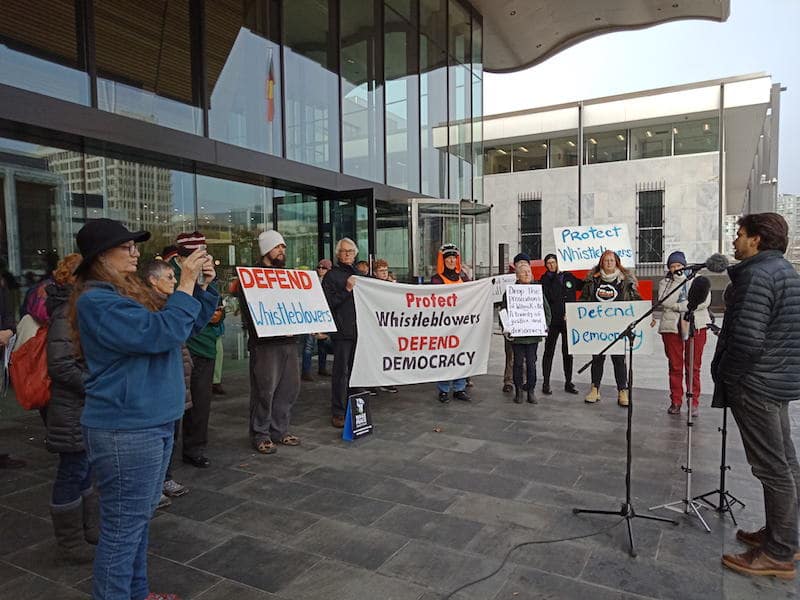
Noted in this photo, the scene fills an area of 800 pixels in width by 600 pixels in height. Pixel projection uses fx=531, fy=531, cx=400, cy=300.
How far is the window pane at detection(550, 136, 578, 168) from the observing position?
32125 millimetres

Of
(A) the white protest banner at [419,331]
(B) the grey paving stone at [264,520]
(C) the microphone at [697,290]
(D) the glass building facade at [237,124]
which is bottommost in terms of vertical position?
(B) the grey paving stone at [264,520]

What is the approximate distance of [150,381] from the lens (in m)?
2.31

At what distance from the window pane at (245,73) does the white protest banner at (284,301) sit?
163 inches

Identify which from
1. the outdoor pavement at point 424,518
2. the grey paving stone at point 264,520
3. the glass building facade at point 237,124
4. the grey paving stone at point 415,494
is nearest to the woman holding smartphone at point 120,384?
the outdoor pavement at point 424,518

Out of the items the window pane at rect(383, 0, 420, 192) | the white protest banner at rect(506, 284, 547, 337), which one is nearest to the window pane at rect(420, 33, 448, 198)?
the window pane at rect(383, 0, 420, 192)

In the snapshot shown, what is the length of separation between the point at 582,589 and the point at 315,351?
7015 mm

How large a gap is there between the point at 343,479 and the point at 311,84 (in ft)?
27.4

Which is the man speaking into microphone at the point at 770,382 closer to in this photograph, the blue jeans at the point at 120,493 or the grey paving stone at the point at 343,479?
Result: the grey paving stone at the point at 343,479

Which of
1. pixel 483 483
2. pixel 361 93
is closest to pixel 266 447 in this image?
pixel 483 483

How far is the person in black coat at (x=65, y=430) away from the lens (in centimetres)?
319

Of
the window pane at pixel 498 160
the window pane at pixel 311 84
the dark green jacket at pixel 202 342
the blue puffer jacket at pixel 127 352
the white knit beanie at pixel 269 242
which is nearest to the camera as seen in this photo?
the blue puffer jacket at pixel 127 352

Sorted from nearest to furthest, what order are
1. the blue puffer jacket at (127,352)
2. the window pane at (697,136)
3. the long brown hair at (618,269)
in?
the blue puffer jacket at (127,352), the long brown hair at (618,269), the window pane at (697,136)

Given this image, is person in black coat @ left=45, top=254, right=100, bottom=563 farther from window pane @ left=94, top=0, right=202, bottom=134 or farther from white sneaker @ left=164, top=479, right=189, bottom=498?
window pane @ left=94, top=0, right=202, bottom=134

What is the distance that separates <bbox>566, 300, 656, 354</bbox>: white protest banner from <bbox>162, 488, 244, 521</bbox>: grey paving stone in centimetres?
435
